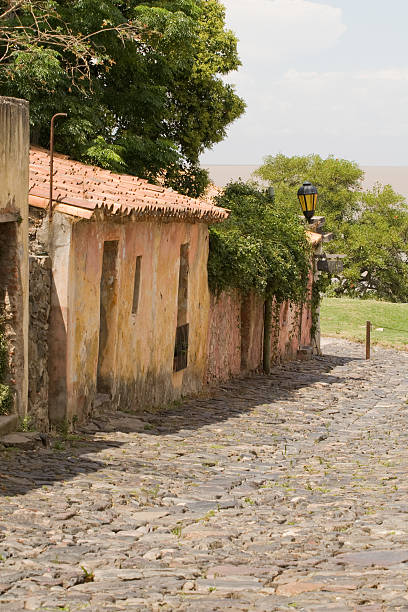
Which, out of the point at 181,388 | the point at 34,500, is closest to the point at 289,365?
the point at 181,388

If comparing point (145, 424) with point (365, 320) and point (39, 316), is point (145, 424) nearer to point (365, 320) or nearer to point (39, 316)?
point (39, 316)

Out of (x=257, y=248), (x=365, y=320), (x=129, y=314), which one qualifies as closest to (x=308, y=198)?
(x=257, y=248)

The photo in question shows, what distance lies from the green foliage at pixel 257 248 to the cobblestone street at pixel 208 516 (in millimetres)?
3968

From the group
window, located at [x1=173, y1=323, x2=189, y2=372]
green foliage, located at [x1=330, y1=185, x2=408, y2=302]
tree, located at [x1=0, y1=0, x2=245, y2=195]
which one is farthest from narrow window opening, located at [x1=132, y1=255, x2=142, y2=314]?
green foliage, located at [x1=330, y1=185, x2=408, y2=302]

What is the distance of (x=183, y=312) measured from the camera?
1655cm

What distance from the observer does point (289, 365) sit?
23.5 m

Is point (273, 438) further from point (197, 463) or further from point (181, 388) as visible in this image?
point (181, 388)

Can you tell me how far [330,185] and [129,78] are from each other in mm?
32061

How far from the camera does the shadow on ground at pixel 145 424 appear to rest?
9047 millimetres

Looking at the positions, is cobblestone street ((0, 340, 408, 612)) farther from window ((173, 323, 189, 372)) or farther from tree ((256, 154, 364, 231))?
tree ((256, 154, 364, 231))

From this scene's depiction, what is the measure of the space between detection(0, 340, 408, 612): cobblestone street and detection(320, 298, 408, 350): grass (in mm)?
17001

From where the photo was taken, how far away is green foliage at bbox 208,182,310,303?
18062mm

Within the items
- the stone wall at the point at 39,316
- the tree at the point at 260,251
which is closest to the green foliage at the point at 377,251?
the tree at the point at 260,251

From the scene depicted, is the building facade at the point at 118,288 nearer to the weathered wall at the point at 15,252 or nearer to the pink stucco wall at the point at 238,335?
the weathered wall at the point at 15,252
